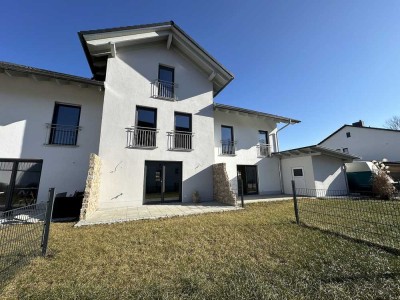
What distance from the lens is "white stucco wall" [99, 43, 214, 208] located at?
862 cm

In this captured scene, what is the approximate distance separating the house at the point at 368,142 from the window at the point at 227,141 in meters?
15.5

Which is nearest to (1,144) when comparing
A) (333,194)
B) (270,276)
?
(270,276)

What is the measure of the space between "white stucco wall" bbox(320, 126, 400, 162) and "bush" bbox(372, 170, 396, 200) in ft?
29.6

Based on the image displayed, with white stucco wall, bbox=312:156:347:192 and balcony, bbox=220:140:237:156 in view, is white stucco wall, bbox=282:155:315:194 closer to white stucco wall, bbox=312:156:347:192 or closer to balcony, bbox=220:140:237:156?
white stucco wall, bbox=312:156:347:192

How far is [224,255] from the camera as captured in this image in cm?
360

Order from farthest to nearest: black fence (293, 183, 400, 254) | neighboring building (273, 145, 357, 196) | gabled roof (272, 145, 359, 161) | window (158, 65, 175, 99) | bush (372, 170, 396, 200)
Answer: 1. neighboring building (273, 145, 357, 196)
2. gabled roof (272, 145, 359, 161)
3. bush (372, 170, 396, 200)
4. window (158, 65, 175, 99)
5. black fence (293, 183, 400, 254)

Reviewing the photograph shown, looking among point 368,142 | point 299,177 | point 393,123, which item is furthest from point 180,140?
point 393,123

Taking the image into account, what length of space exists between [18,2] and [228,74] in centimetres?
1081

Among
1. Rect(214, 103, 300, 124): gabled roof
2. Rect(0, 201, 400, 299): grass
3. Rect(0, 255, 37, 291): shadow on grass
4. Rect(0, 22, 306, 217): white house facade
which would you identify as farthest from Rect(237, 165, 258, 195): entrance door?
Rect(0, 255, 37, 291): shadow on grass

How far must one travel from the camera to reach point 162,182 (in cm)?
960

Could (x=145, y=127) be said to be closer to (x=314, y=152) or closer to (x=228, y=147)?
(x=228, y=147)

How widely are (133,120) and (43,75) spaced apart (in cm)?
424

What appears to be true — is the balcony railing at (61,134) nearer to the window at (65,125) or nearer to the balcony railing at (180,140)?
the window at (65,125)

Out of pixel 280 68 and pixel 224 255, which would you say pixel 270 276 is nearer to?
pixel 224 255
